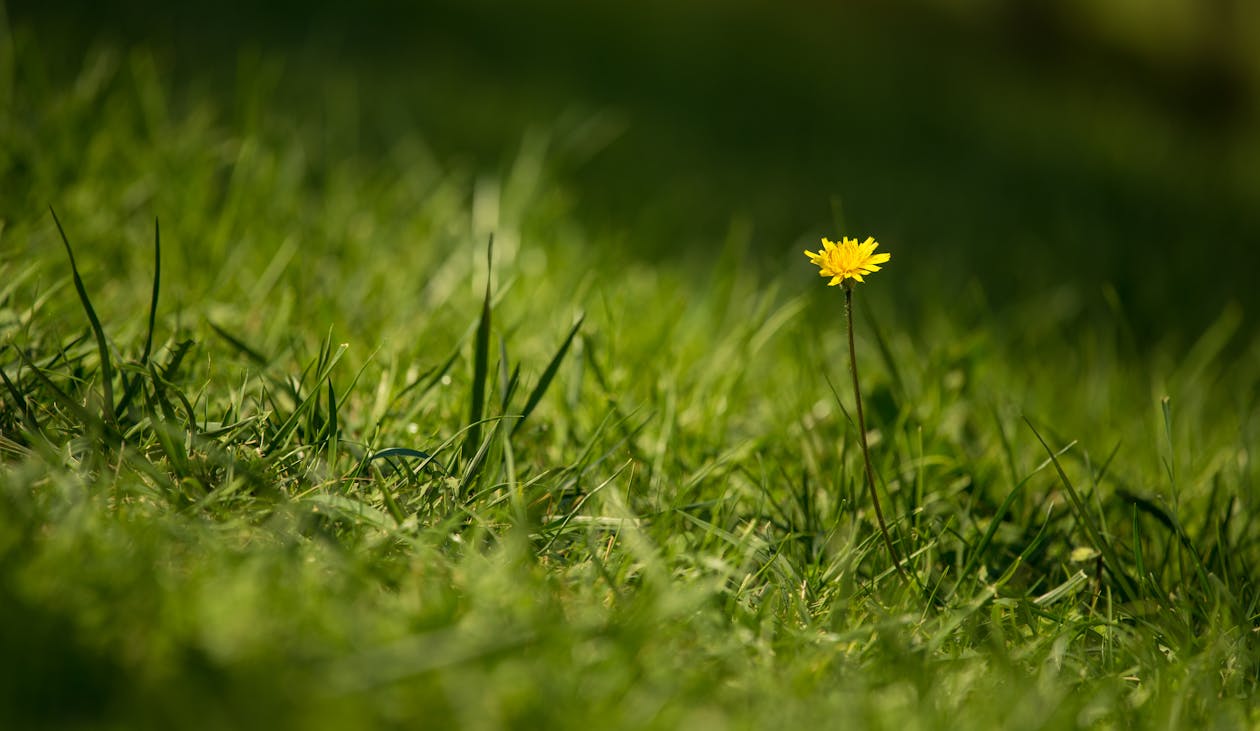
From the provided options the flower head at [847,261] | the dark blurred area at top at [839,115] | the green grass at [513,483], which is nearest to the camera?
the green grass at [513,483]

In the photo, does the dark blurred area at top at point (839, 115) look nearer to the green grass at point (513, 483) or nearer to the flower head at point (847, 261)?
the green grass at point (513, 483)

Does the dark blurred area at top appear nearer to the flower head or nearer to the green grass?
the green grass

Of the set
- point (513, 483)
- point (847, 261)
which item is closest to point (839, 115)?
point (847, 261)

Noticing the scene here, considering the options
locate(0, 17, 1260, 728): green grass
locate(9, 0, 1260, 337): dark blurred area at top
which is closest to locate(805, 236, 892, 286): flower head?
locate(0, 17, 1260, 728): green grass

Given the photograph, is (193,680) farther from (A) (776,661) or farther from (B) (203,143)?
(B) (203,143)

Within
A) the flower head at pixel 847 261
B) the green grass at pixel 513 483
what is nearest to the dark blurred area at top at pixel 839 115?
the green grass at pixel 513 483

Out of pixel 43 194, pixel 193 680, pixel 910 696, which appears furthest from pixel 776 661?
pixel 43 194
